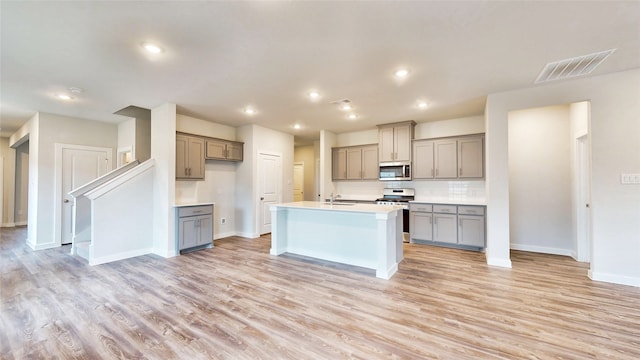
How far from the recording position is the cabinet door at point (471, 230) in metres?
4.54

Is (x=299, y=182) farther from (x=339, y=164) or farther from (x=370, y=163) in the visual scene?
(x=370, y=163)

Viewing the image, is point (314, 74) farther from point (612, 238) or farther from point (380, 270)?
point (612, 238)

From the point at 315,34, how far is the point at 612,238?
4.27m

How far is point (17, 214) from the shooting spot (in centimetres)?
761

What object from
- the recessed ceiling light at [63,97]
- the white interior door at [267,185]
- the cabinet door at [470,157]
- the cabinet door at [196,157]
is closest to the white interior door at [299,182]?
the white interior door at [267,185]

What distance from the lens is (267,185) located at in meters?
6.16

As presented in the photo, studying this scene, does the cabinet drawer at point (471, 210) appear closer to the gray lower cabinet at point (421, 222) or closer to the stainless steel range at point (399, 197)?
the gray lower cabinet at point (421, 222)

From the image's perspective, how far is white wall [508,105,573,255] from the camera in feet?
14.2

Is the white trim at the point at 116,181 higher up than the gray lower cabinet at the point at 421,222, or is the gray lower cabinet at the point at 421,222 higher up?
the white trim at the point at 116,181

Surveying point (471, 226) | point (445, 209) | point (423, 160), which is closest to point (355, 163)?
point (423, 160)

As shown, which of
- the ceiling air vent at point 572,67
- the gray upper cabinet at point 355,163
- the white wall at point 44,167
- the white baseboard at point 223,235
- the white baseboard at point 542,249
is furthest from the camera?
the gray upper cabinet at point 355,163

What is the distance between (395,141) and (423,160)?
72 centimetres

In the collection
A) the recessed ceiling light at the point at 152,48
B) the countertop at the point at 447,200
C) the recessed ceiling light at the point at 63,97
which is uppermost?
the recessed ceiling light at the point at 63,97

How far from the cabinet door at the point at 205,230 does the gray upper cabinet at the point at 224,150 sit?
4.20ft
